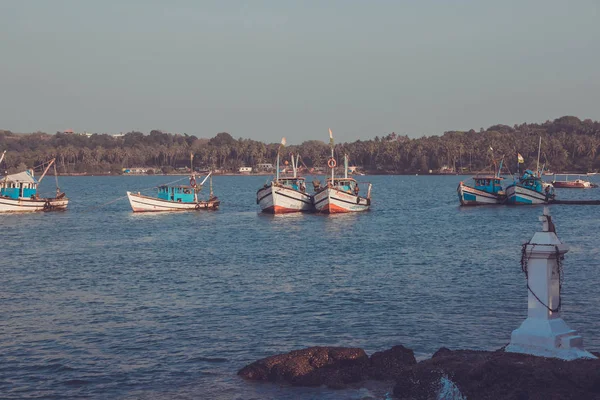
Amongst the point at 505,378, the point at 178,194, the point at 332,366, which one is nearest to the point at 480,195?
the point at 178,194

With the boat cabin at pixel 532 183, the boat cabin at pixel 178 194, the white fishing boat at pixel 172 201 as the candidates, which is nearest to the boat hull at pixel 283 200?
the white fishing boat at pixel 172 201

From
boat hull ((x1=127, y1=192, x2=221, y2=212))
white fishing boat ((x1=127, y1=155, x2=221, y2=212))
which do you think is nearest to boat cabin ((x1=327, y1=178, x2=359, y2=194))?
white fishing boat ((x1=127, y1=155, x2=221, y2=212))

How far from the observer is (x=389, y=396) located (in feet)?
45.3

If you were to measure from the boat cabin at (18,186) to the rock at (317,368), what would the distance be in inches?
2742

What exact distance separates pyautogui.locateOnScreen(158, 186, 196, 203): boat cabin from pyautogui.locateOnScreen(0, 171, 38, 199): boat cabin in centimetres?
1395

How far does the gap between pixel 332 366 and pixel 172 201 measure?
64779 millimetres

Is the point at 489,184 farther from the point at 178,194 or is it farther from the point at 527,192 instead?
the point at 178,194

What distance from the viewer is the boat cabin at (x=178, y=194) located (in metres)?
80.1

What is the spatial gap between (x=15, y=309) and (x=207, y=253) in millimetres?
17920

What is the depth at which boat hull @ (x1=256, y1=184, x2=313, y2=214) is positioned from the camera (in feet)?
238

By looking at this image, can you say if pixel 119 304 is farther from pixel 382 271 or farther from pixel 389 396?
pixel 389 396

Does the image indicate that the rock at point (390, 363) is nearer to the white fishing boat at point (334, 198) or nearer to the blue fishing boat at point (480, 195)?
the white fishing boat at point (334, 198)

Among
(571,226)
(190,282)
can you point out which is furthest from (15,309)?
(571,226)

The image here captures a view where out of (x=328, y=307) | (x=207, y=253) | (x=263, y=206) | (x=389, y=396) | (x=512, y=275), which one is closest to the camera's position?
(x=389, y=396)
